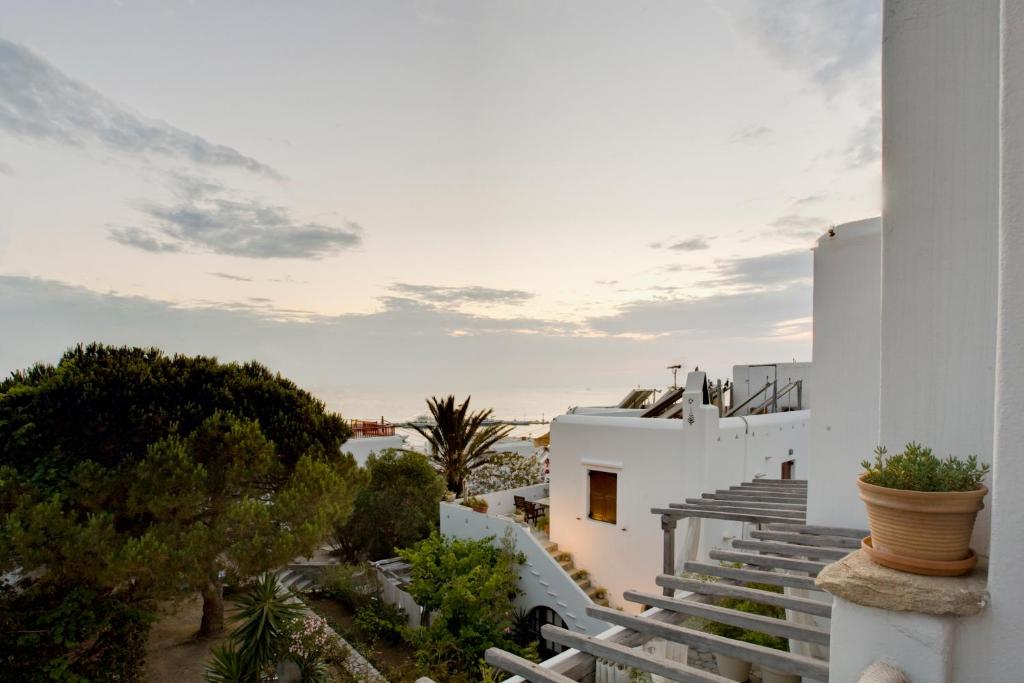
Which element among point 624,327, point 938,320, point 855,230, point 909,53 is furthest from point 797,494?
point 624,327

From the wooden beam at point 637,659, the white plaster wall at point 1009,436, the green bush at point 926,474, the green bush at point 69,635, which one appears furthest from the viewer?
A: the green bush at point 69,635

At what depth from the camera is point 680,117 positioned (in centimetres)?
843

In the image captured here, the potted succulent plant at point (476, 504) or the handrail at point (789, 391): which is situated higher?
the handrail at point (789, 391)

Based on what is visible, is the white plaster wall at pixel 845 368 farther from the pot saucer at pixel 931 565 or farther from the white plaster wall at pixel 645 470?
the white plaster wall at pixel 645 470

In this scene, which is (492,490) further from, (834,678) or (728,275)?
(834,678)

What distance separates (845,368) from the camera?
4457mm

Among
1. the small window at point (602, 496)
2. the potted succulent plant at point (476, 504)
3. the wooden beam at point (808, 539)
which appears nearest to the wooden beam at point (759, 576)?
the wooden beam at point (808, 539)

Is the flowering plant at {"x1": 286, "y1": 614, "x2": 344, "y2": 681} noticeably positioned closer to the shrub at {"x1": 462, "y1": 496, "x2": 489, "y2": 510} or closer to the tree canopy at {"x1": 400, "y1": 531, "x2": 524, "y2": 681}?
the tree canopy at {"x1": 400, "y1": 531, "x2": 524, "y2": 681}

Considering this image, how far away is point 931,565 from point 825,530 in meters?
3.08

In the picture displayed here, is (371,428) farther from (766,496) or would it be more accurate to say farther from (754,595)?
(754,595)

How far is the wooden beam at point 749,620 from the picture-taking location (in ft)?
8.19

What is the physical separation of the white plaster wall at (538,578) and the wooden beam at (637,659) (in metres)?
8.07

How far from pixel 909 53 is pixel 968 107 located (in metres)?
0.43

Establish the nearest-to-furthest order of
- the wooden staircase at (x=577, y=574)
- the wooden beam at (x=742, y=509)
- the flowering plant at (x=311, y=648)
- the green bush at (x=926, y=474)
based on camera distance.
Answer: the green bush at (x=926, y=474), the wooden beam at (x=742, y=509), the flowering plant at (x=311, y=648), the wooden staircase at (x=577, y=574)
